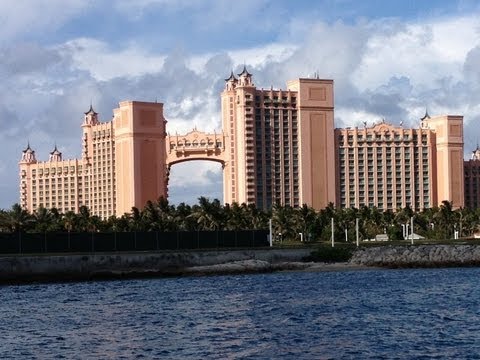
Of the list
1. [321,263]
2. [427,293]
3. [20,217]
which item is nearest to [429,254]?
[321,263]

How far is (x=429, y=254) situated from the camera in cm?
12025

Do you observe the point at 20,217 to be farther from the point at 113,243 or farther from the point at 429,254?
the point at 429,254

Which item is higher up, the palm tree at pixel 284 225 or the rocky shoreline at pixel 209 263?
the palm tree at pixel 284 225

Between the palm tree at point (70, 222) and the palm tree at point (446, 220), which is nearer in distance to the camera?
the palm tree at point (70, 222)

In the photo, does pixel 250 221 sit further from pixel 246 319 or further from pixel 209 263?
pixel 246 319

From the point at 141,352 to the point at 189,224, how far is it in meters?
106

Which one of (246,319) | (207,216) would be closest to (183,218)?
(207,216)

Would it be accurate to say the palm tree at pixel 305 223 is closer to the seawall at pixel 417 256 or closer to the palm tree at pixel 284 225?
the palm tree at pixel 284 225

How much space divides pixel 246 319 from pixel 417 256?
6285 centimetres

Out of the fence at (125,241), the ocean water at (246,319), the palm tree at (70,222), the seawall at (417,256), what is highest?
the palm tree at (70,222)

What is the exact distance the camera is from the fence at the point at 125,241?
104 metres

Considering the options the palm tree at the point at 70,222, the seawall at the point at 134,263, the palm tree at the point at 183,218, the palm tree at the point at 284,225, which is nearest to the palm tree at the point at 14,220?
the palm tree at the point at 70,222

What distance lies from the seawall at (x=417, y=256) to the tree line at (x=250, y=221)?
125 feet

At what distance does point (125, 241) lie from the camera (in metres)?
110
